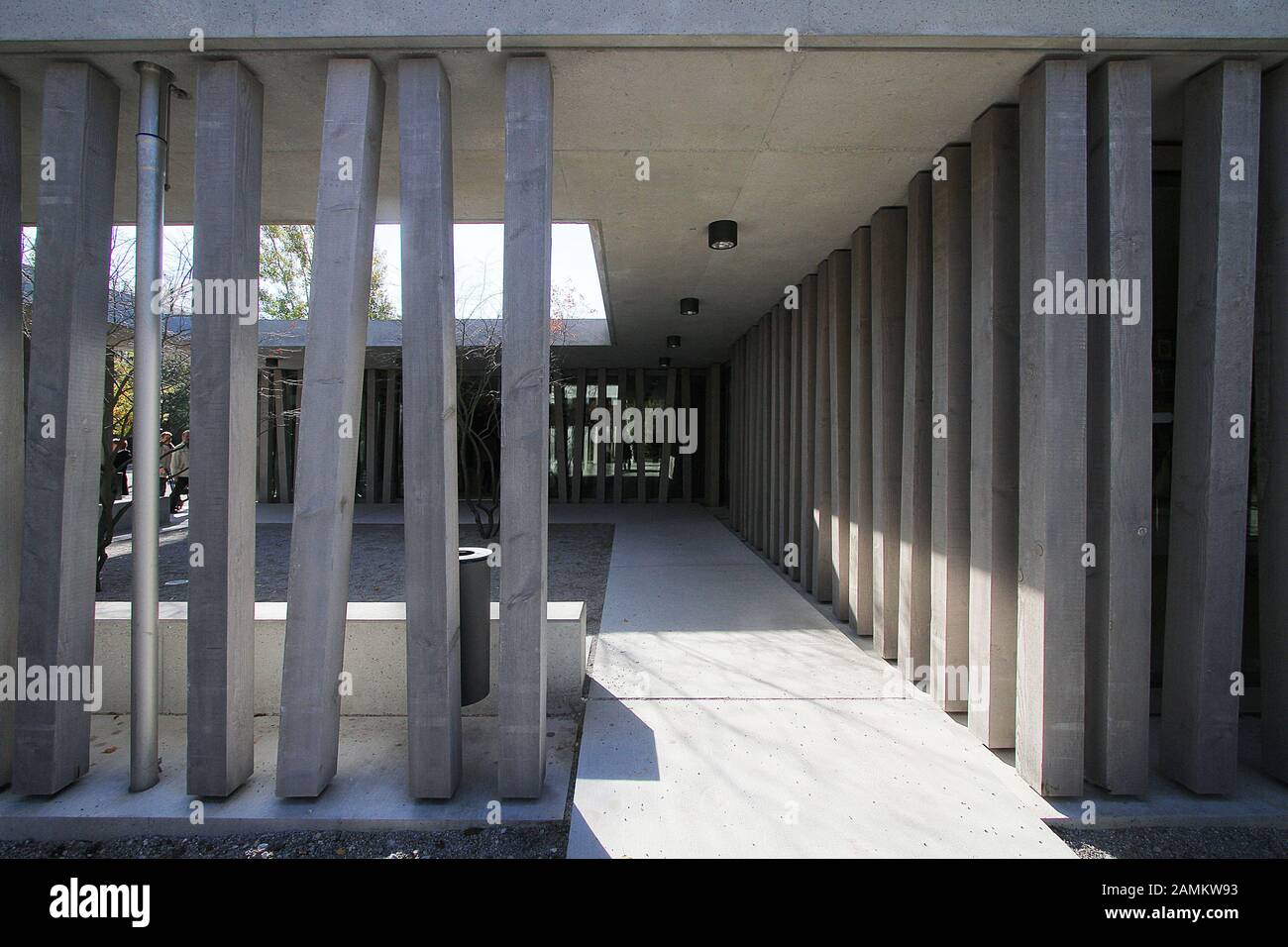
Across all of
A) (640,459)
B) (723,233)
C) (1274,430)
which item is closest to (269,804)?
(723,233)

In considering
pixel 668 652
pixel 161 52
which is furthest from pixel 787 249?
pixel 161 52

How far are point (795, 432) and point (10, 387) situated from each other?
7.28 meters

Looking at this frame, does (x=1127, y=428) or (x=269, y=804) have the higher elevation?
(x=1127, y=428)

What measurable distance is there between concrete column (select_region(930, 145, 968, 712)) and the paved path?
0.38 metres

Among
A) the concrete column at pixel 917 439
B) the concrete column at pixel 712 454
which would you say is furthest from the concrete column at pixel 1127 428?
the concrete column at pixel 712 454

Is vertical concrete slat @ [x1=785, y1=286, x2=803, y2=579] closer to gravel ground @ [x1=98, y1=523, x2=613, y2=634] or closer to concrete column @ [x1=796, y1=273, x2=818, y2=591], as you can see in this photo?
concrete column @ [x1=796, y1=273, x2=818, y2=591]

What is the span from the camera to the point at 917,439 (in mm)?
4820

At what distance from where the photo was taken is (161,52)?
128 inches

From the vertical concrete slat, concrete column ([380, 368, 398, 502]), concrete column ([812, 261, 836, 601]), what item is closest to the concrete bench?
concrete column ([812, 261, 836, 601])

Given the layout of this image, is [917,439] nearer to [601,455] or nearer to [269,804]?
[269,804]

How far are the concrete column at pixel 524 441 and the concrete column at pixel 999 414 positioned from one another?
2.53 metres

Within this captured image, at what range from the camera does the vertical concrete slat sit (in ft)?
26.7

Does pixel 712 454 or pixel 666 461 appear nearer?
pixel 712 454
